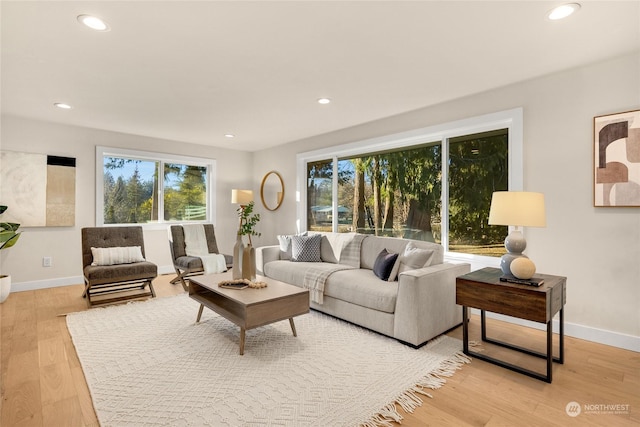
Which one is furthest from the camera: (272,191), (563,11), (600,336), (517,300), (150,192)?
(272,191)

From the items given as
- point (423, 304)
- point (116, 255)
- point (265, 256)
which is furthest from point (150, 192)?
point (423, 304)

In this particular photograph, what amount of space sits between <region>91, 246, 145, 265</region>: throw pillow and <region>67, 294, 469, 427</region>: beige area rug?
80 cm

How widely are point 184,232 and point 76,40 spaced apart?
303cm

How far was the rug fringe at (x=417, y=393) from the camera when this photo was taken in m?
1.76

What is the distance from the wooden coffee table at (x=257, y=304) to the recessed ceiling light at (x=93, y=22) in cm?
210

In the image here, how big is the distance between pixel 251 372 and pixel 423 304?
142 cm

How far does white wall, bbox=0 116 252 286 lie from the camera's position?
4.32 metres

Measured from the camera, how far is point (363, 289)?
2994 millimetres

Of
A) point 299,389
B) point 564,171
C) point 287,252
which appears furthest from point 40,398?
point 564,171

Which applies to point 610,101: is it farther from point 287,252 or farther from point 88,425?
point 88,425

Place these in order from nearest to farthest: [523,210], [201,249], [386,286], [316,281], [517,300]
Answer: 1. [517,300]
2. [523,210]
3. [386,286]
4. [316,281]
5. [201,249]

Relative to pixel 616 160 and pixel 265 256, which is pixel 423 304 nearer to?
pixel 616 160

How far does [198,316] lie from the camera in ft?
10.5

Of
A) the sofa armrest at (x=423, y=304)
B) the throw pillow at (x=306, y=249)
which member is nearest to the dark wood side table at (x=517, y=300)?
the sofa armrest at (x=423, y=304)
